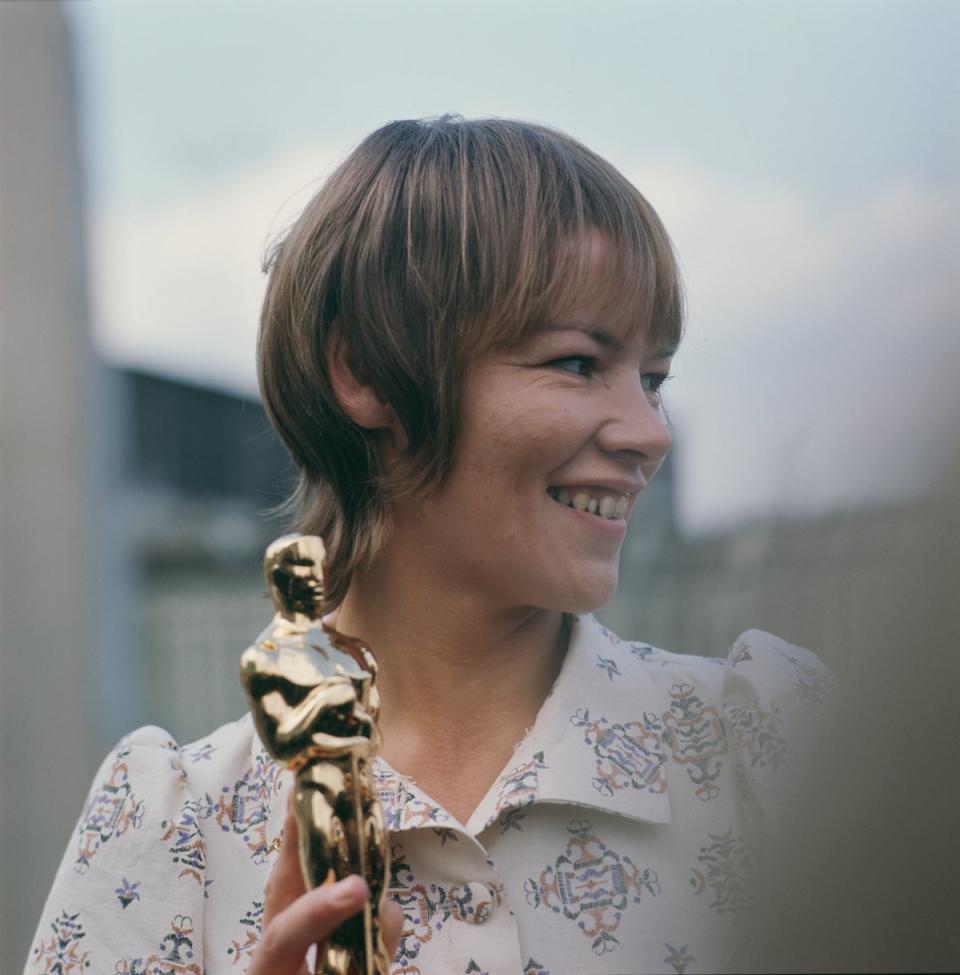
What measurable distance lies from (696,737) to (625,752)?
39mm

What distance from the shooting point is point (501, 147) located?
0.71 meters

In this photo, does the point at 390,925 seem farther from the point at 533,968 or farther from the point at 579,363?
the point at 579,363

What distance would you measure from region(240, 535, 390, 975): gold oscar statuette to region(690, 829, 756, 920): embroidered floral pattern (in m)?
0.12

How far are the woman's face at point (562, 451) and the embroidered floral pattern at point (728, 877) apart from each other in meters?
0.15

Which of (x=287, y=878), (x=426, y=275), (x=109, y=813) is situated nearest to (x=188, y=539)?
(x=109, y=813)

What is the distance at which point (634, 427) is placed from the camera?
0.64 metres

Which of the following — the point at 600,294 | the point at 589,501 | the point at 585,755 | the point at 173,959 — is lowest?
the point at 173,959

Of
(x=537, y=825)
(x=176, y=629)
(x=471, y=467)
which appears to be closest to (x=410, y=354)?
(x=471, y=467)

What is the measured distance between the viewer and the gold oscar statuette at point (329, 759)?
479mm

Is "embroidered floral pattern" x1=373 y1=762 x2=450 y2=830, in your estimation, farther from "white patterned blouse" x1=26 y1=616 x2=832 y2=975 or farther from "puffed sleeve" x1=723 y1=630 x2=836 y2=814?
"puffed sleeve" x1=723 y1=630 x2=836 y2=814

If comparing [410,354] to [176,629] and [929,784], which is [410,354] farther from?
[176,629]

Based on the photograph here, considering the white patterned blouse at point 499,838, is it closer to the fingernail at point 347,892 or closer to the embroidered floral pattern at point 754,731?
the embroidered floral pattern at point 754,731

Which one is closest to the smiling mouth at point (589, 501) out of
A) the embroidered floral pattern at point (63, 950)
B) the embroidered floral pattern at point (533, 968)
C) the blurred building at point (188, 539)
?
the embroidered floral pattern at point (533, 968)

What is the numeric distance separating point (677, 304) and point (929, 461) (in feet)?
1.46
